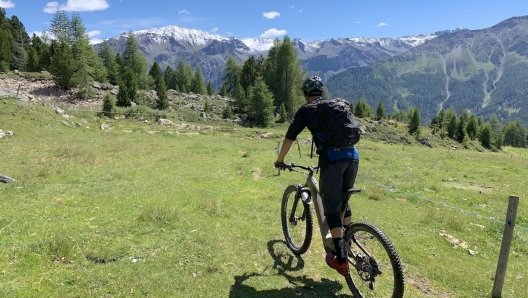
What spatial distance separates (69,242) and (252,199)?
640 cm

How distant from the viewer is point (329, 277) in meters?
6.62

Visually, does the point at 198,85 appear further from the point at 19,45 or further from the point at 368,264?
the point at 368,264

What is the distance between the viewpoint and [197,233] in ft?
27.1

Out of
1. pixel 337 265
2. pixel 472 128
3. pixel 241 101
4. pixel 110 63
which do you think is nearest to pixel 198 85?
pixel 110 63

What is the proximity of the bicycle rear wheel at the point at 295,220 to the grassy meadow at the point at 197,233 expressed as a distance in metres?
0.29

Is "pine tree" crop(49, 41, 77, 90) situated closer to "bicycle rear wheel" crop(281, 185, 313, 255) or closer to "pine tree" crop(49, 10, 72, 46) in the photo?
"pine tree" crop(49, 10, 72, 46)

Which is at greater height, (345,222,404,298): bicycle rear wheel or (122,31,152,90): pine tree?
(122,31,152,90): pine tree

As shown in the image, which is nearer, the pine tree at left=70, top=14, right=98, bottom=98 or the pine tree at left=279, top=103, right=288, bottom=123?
the pine tree at left=70, top=14, right=98, bottom=98

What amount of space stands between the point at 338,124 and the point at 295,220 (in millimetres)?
3406

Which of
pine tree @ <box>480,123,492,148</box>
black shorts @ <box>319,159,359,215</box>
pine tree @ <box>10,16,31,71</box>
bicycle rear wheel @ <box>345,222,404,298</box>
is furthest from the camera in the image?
pine tree @ <box>480,123,492,148</box>

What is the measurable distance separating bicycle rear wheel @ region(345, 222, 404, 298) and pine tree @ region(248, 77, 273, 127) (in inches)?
2282

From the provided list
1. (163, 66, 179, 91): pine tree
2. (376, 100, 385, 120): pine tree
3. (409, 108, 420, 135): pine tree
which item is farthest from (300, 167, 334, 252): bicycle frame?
(376, 100, 385, 120): pine tree

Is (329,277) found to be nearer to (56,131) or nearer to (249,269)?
(249,269)

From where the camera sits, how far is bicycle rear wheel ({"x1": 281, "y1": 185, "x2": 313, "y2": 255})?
23.7ft
